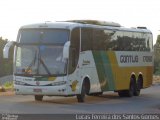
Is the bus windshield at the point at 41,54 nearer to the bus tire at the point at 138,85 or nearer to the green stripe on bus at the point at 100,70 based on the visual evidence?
the green stripe on bus at the point at 100,70

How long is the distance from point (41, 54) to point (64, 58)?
99 centimetres

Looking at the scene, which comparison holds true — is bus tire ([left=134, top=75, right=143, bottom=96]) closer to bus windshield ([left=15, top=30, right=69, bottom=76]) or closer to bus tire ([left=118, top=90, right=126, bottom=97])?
bus tire ([left=118, top=90, right=126, bottom=97])

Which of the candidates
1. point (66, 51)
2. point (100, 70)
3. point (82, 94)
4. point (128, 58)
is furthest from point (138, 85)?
point (66, 51)

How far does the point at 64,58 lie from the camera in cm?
2494

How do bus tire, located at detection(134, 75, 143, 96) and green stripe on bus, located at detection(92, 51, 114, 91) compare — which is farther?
bus tire, located at detection(134, 75, 143, 96)

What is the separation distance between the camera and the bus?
82.4ft

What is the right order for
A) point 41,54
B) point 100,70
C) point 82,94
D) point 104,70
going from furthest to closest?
1. point 104,70
2. point 100,70
3. point 82,94
4. point 41,54

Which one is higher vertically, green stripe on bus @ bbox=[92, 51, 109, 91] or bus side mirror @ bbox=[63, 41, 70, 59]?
bus side mirror @ bbox=[63, 41, 70, 59]

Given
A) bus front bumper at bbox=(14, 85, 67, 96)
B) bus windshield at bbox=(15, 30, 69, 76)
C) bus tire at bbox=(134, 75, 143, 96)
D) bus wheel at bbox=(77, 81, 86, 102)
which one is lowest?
bus tire at bbox=(134, 75, 143, 96)

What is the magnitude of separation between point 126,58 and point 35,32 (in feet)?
24.4

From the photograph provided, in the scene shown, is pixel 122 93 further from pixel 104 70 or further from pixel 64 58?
pixel 64 58

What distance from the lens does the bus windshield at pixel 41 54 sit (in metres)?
25.1

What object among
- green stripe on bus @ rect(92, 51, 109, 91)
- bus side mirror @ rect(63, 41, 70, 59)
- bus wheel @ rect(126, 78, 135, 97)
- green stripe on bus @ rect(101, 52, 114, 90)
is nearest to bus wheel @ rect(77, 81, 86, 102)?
green stripe on bus @ rect(92, 51, 109, 91)

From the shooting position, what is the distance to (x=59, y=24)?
25.8 m
